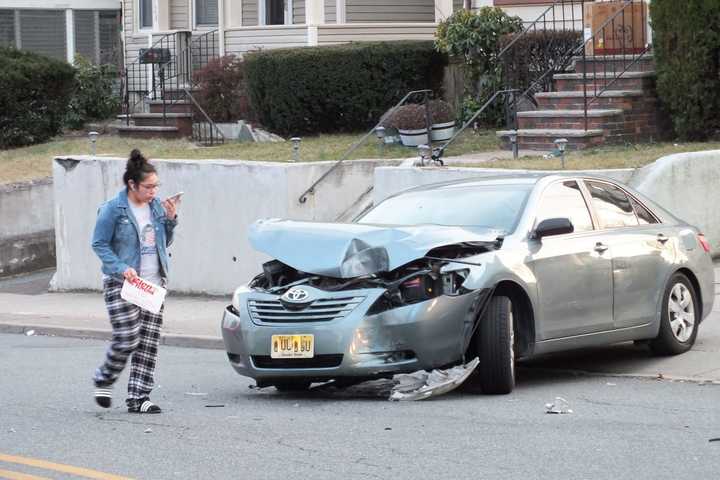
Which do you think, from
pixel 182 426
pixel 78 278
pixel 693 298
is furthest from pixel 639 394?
pixel 78 278

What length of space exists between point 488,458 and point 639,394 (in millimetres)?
2433

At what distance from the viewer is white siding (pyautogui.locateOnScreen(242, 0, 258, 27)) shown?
2658 centimetres

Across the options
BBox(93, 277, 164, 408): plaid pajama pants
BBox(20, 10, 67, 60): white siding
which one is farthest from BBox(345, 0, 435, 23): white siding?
BBox(93, 277, 164, 408): plaid pajama pants

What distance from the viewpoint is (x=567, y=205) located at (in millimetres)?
10172

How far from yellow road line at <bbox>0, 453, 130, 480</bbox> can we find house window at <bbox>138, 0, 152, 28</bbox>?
22.6 meters

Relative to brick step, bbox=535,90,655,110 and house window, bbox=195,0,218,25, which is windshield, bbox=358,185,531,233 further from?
house window, bbox=195,0,218,25

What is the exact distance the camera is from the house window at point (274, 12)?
2630cm

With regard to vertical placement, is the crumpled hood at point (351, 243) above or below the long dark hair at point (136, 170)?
below

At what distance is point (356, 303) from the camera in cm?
896

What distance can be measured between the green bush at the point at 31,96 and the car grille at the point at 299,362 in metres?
16.2

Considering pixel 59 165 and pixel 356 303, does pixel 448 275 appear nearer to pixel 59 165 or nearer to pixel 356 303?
pixel 356 303

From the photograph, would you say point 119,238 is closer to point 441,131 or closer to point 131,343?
point 131,343

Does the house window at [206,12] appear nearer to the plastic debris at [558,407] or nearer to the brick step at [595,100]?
the brick step at [595,100]

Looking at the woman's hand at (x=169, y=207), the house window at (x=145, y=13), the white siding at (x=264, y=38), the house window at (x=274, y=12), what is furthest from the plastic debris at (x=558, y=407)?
the house window at (x=145, y=13)
